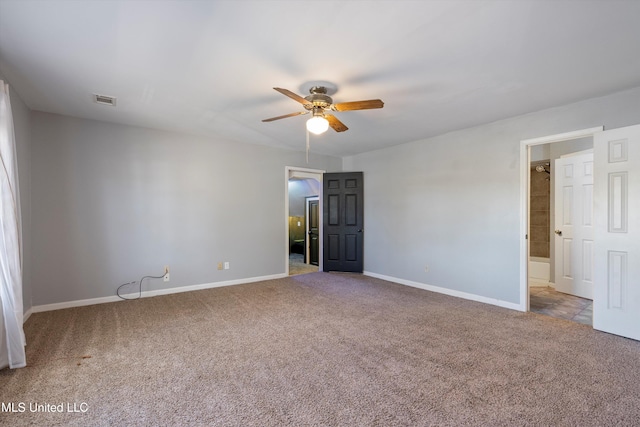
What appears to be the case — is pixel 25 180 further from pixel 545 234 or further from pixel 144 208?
pixel 545 234

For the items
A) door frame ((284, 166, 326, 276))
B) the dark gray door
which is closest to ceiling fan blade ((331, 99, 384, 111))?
door frame ((284, 166, 326, 276))

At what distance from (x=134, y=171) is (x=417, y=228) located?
4.44 meters

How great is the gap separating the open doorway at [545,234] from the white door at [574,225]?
0.02 meters

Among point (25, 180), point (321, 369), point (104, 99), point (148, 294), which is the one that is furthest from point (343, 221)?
point (25, 180)

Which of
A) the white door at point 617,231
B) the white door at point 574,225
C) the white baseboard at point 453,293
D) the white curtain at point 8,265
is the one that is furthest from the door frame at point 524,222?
the white curtain at point 8,265

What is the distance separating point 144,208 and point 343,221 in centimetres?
350

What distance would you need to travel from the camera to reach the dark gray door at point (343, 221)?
5.89 metres

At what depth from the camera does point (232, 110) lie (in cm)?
352

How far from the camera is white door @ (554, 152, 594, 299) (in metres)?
4.29

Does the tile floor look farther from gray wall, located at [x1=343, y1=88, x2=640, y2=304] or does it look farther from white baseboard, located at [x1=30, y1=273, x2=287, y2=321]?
white baseboard, located at [x1=30, y1=273, x2=287, y2=321]

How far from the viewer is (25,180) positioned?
3.37 meters

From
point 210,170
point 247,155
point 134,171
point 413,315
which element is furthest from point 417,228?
point 134,171

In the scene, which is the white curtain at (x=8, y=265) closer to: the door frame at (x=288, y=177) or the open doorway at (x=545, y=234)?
the door frame at (x=288, y=177)

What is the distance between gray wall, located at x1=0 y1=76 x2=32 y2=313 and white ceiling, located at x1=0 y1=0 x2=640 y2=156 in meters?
0.18
